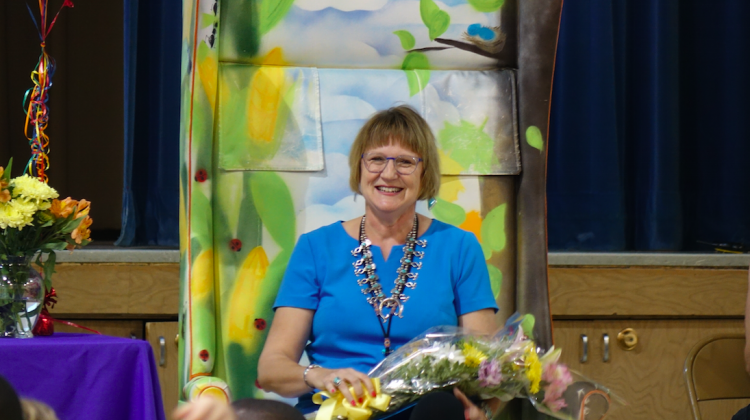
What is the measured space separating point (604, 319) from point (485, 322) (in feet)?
2.55

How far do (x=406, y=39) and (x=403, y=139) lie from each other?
11.3 inches

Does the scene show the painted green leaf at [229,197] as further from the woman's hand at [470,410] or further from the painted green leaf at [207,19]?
the woman's hand at [470,410]

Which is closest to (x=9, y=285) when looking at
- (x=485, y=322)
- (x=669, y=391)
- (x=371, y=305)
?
(x=371, y=305)

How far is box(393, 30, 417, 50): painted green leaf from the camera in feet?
6.03

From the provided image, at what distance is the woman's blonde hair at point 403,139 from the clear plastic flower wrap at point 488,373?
36 cm

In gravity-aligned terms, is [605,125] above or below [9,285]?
above

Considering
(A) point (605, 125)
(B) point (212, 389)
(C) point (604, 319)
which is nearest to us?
(B) point (212, 389)

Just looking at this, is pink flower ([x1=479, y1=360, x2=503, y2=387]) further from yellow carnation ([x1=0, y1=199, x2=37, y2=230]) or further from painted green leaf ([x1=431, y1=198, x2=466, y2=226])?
yellow carnation ([x1=0, y1=199, x2=37, y2=230])

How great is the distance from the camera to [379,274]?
168cm

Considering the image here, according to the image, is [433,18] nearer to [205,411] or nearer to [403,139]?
[403,139]

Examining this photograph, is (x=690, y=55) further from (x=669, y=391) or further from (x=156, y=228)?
(x=156, y=228)

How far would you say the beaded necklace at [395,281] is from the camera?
1.62 m

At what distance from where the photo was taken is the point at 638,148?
2639 millimetres

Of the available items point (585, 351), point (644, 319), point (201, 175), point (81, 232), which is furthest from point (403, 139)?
point (644, 319)
